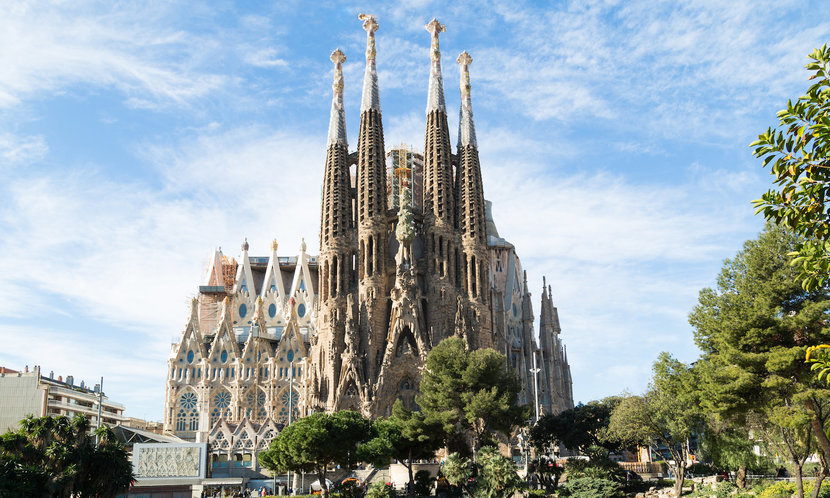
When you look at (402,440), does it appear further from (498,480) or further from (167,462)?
(167,462)

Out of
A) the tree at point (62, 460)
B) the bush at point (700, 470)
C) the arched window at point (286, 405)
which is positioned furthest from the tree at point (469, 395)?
the arched window at point (286, 405)

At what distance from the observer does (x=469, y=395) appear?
4128cm

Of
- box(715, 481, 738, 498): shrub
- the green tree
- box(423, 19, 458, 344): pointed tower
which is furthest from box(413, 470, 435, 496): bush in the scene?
box(423, 19, 458, 344): pointed tower

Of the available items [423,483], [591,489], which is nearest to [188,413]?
[423,483]

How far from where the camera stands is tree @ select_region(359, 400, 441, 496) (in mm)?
34969

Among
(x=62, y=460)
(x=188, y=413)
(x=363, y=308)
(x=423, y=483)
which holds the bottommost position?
(x=423, y=483)

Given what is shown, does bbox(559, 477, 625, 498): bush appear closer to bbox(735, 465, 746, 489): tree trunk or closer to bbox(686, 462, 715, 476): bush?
bbox(735, 465, 746, 489): tree trunk

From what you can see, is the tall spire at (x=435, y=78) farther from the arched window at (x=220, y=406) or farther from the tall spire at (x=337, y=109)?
the arched window at (x=220, y=406)

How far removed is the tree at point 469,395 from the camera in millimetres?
40750

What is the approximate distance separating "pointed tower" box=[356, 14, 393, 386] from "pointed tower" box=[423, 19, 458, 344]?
373cm

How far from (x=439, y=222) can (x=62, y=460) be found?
39991 millimetres

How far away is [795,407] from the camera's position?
23.4 metres

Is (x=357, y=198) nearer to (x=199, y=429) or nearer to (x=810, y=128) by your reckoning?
(x=199, y=429)

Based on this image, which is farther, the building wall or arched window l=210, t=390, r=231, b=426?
arched window l=210, t=390, r=231, b=426
